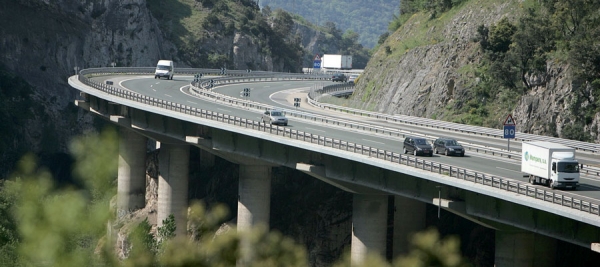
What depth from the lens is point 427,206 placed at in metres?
66.1

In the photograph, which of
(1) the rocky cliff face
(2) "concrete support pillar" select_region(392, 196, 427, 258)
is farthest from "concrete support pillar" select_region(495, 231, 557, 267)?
(1) the rocky cliff face

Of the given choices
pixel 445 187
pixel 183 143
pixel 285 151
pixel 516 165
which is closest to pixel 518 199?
pixel 445 187

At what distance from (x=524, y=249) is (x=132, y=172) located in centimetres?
5360

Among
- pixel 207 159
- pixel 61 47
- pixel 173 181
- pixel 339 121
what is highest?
pixel 61 47

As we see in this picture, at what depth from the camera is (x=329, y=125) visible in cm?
7406

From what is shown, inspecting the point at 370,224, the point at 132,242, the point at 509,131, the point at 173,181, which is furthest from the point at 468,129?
the point at 132,242

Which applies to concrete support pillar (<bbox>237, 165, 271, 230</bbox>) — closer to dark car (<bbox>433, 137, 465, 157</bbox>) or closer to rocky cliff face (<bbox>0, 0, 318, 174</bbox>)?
dark car (<bbox>433, 137, 465, 157</bbox>)

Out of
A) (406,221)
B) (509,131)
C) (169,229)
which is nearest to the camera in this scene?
(169,229)

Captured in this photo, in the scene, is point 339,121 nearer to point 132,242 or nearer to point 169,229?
point 169,229

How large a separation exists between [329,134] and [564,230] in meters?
27.4

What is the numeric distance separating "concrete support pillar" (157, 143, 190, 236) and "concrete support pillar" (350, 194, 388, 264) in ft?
88.8

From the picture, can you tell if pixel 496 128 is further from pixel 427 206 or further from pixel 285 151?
pixel 285 151

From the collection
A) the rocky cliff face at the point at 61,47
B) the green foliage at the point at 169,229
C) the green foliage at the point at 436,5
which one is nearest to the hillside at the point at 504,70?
the green foliage at the point at 436,5

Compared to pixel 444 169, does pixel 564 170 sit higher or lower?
higher
